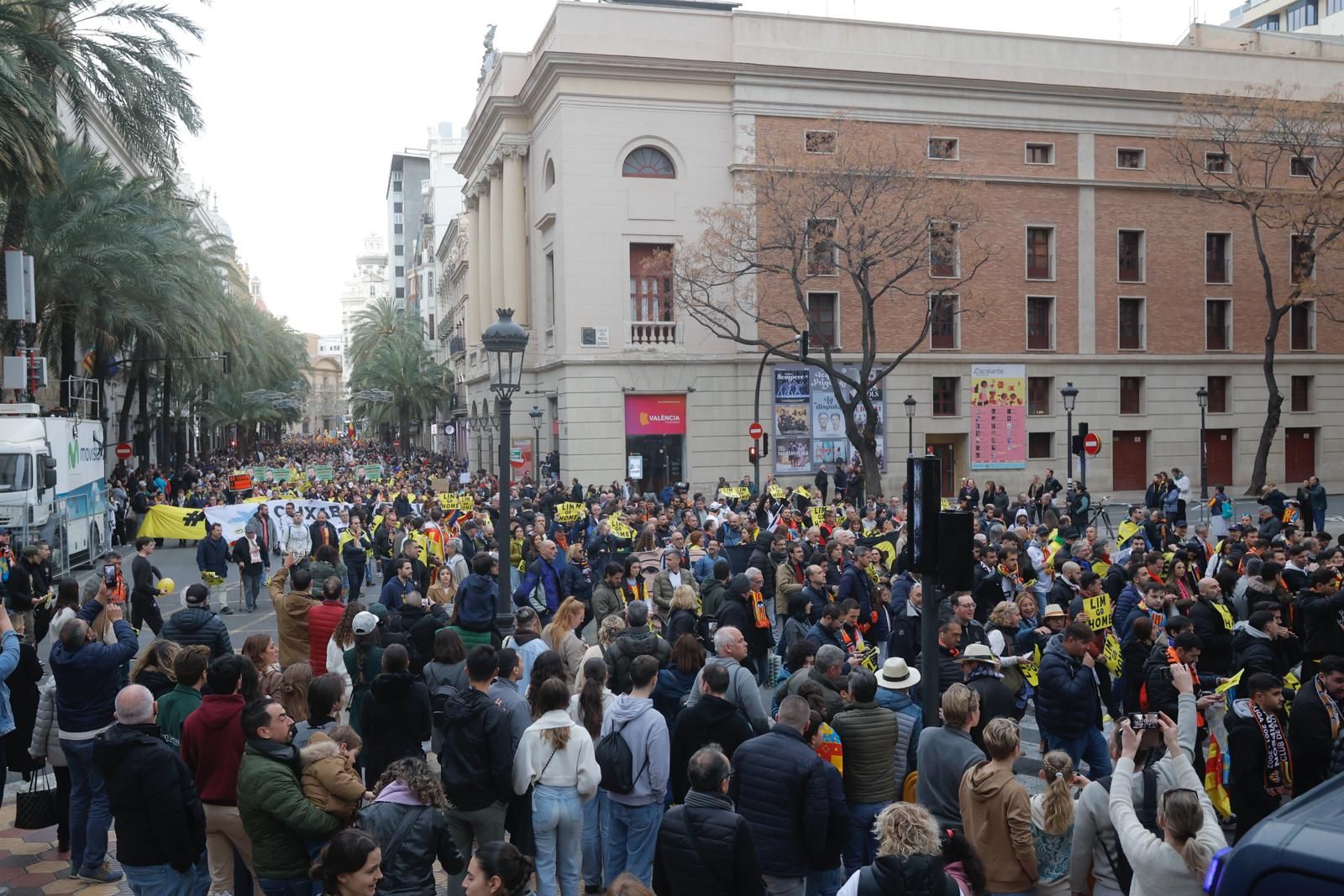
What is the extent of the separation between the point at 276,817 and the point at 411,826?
0.81 meters

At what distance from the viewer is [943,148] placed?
4044 cm

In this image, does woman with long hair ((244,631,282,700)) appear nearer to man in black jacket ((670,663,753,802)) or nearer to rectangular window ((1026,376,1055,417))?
man in black jacket ((670,663,753,802))

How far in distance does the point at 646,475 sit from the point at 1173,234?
22.9 metres

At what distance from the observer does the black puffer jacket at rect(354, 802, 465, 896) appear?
517cm

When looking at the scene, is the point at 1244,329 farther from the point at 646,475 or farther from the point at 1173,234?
the point at 646,475

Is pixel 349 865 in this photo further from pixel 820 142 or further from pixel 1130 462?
pixel 1130 462

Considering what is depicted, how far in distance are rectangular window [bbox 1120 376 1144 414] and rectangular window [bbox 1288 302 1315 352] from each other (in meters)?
6.94

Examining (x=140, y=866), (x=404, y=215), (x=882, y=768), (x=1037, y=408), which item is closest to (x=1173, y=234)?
(x=1037, y=408)

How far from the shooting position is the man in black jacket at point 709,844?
5.08 metres

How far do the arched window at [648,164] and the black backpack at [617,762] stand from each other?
1323 inches

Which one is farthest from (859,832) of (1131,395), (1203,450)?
(1131,395)

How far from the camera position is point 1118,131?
139ft

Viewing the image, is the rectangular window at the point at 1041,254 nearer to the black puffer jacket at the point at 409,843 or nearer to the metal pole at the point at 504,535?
the metal pole at the point at 504,535

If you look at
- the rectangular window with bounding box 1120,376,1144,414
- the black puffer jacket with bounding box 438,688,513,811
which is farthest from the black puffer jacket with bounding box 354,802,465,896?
the rectangular window with bounding box 1120,376,1144,414
